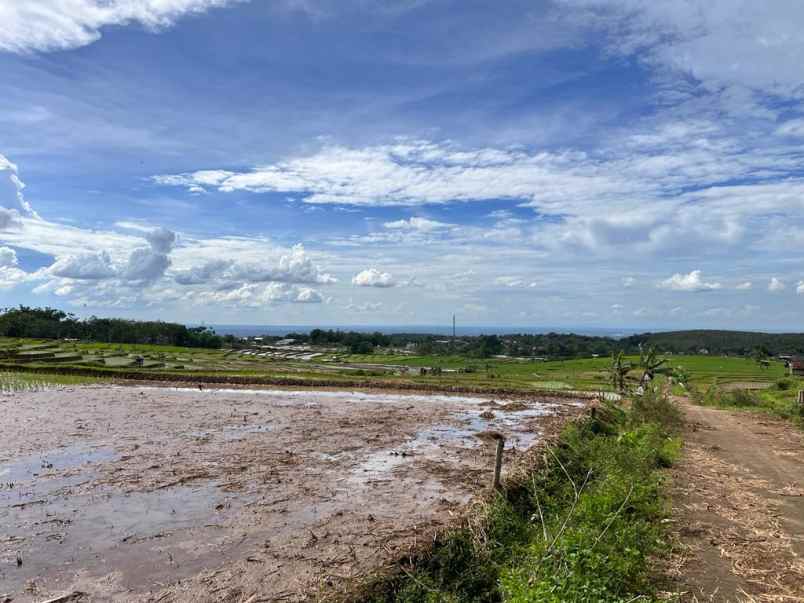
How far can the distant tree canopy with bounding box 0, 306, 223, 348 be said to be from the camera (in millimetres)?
67500

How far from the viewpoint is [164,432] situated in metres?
16.1

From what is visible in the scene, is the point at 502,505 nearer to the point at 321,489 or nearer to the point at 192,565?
the point at 321,489

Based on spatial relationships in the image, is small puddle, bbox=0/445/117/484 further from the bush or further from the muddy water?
the bush

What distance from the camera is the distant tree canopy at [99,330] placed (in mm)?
67500

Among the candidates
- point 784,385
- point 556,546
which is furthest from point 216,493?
point 784,385

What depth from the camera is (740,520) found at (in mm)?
8680

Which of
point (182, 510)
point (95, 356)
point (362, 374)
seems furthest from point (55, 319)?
point (182, 510)

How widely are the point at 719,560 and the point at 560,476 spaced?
15.5ft

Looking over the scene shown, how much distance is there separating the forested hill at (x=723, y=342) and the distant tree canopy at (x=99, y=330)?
6673 cm

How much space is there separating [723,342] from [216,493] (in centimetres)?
11187

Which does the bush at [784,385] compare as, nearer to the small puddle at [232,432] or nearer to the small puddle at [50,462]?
the small puddle at [232,432]

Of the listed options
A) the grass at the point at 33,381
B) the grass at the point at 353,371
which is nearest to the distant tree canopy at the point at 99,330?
the grass at the point at 353,371

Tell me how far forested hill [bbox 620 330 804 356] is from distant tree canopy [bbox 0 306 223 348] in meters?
66.7

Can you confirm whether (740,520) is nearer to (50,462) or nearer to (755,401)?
(50,462)
